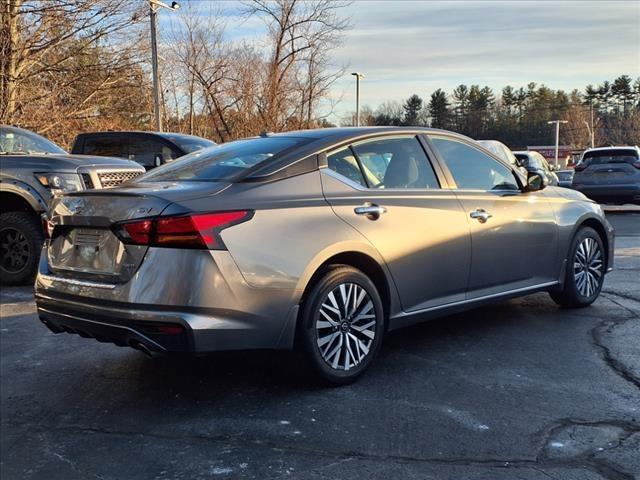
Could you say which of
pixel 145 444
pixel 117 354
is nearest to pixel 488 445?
pixel 145 444

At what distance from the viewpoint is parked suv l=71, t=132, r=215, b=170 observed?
11.3 metres


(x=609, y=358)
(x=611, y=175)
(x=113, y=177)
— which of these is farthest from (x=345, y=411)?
(x=611, y=175)

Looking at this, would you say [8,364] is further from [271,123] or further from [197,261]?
[271,123]

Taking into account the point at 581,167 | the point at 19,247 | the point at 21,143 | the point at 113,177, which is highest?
the point at 21,143

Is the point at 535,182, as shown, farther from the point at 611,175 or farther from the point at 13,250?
the point at 611,175

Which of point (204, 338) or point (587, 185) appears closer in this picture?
point (204, 338)

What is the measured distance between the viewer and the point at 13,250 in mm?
7656

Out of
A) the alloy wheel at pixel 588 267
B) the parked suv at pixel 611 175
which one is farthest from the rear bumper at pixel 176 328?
the parked suv at pixel 611 175

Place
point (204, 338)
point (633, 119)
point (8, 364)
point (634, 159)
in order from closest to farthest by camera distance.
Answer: point (204, 338) < point (8, 364) < point (634, 159) < point (633, 119)

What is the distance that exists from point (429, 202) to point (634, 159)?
44.4 feet

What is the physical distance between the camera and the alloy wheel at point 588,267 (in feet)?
19.4

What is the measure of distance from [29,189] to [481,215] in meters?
5.21

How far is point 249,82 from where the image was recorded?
28.6 metres

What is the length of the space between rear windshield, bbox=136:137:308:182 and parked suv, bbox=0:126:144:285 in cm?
315
